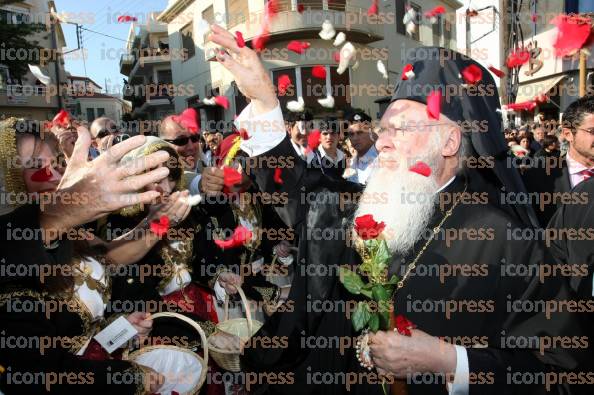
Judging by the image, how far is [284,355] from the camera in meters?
2.38

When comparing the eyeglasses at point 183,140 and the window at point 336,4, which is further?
the window at point 336,4

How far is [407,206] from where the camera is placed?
2.39m

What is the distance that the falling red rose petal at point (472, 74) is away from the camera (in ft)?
7.68

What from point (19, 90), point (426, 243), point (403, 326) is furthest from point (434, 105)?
point (19, 90)

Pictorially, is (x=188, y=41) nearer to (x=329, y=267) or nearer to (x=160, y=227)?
(x=160, y=227)

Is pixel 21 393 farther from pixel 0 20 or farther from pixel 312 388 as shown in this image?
pixel 0 20

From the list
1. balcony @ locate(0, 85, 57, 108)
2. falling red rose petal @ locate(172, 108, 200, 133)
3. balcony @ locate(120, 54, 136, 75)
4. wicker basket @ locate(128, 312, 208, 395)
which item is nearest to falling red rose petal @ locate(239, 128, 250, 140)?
wicker basket @ locate(128, 312, 208, 395)

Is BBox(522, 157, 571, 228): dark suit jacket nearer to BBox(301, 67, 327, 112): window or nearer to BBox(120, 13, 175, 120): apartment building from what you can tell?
BBox(301, 67, 327, 112): window

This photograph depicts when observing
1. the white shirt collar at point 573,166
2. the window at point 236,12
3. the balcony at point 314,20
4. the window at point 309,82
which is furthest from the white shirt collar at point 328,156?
the window at point 236,12

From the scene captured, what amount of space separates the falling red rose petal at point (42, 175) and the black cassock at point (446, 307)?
1078 mm

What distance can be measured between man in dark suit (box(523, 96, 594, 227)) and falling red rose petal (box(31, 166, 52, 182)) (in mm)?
3700

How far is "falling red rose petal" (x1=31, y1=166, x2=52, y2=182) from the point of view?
6.54 feet

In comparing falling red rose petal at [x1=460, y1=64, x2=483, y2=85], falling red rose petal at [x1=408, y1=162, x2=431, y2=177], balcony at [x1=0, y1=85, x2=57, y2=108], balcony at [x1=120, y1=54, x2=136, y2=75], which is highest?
balcony at [x1=120, y1=54, x2=136, y2=75]

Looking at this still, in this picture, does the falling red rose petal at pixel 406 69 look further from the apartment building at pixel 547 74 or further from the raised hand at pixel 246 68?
the apartment building at pixel 547 74
